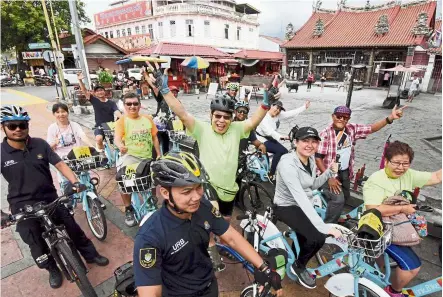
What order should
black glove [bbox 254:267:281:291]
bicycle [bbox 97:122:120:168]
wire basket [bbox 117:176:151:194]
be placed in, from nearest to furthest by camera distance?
black glove [bbox 254:267:281:291]
wire basket [bbox 117:176:151:194]
bicycle [bbox 97:122:120:168]

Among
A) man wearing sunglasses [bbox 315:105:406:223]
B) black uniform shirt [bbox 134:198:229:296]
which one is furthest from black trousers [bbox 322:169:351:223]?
black uniform shirt [bbox 134:198:229:296]

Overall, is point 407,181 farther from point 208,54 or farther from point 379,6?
point 379,6

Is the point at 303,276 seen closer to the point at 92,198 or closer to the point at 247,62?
the point at 92,198

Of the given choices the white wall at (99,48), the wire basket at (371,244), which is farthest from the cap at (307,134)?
the white wall at (99,48)

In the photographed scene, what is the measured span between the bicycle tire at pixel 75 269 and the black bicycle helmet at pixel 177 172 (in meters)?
1.89

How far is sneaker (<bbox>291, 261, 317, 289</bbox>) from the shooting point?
116 inches

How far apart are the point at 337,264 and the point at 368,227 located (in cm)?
85

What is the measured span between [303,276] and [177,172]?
2280 mm

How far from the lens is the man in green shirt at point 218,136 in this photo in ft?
9.50

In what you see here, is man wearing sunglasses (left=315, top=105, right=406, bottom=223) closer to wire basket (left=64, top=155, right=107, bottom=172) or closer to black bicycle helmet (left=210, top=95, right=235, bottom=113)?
black bicycle helmet (left=210, top=95, right=235, bottom=113)

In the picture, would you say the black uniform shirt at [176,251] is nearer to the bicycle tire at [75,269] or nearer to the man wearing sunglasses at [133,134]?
the bicycle tire at [75,269]

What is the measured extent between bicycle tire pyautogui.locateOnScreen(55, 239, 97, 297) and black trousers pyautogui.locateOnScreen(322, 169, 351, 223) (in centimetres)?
332

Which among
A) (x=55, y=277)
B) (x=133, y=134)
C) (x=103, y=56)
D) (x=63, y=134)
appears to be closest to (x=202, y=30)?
(x=103, y=56)

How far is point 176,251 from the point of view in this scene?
5.65 ft
